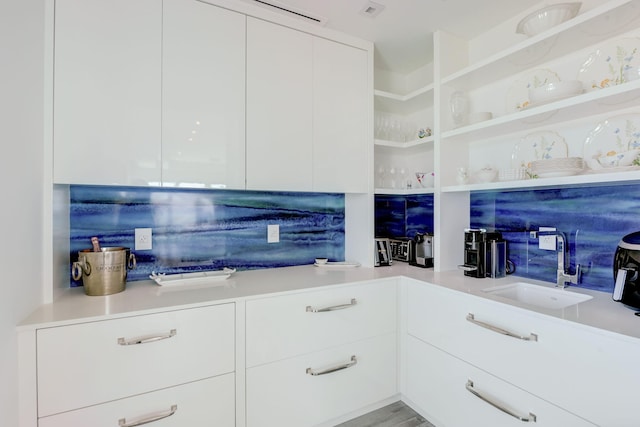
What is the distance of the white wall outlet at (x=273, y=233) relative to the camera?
2070mm

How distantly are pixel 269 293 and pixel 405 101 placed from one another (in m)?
1.71

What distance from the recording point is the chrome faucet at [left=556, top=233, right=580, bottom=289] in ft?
5.04

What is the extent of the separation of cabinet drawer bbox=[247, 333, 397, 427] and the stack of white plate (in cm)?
118

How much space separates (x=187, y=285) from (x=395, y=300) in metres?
1.17

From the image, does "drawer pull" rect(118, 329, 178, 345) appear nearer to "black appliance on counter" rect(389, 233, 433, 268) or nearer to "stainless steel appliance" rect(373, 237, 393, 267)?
"stainless steel appliance" rect(373, 237, 393, 267)

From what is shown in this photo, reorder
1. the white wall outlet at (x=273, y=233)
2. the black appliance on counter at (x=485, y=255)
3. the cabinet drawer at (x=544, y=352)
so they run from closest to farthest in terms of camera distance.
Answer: the cabinet drawer at (x=544, y=352)
the black appliance on counter at (x=485, y=255)
the white wall outlet at (x=273, y=233)

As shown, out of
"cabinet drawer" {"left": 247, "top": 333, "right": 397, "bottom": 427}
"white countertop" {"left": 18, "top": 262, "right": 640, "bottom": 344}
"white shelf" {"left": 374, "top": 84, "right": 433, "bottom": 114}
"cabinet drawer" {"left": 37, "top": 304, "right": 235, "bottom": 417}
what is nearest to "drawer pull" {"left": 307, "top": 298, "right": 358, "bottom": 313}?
"white countertop" {"left": 18, "top": 262, "right": 640, "bottom": 344}

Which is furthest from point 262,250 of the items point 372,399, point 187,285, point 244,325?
point 372,399

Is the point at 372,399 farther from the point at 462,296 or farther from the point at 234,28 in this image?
the point at 234,28

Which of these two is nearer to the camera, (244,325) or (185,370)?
(185,370)

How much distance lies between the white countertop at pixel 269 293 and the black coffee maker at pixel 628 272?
5cm

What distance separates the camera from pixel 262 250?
2.05 meters

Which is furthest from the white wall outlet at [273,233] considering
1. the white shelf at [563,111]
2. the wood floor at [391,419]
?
the white shelf at [563,111]

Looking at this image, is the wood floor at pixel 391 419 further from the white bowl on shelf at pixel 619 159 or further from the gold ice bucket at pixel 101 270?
the white bowl on shelf at pixel 619 159
